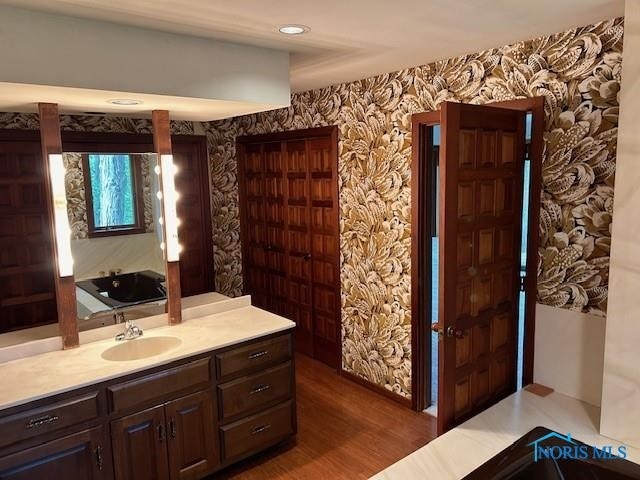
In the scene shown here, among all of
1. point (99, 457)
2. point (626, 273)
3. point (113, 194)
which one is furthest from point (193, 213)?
point (626, 273)

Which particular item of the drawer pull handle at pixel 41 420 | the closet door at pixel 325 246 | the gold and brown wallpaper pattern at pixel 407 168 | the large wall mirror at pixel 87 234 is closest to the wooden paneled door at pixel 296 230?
the closet door at pixel 325 246

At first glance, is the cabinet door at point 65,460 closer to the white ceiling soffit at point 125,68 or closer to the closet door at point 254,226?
the white ceiling soffit at point 125,68

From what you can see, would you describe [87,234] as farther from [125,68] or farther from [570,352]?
[570,352]

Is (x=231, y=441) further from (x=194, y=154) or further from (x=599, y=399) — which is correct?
(x=194, y=154)

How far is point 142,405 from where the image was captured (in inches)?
89.7

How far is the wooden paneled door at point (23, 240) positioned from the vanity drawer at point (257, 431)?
201 centimetres

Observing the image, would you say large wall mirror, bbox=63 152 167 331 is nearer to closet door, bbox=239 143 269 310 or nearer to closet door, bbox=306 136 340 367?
closet door, bbox=306 136 340 367

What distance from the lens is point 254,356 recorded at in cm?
265

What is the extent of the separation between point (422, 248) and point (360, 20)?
1.63 metres

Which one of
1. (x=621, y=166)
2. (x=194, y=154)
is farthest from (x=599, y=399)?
(x=194, y=154)

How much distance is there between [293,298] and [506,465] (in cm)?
281

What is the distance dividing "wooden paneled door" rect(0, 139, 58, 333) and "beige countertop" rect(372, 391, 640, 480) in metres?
3.03

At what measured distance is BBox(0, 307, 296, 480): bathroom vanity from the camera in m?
2.01

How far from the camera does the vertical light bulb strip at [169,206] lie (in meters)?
2.77
